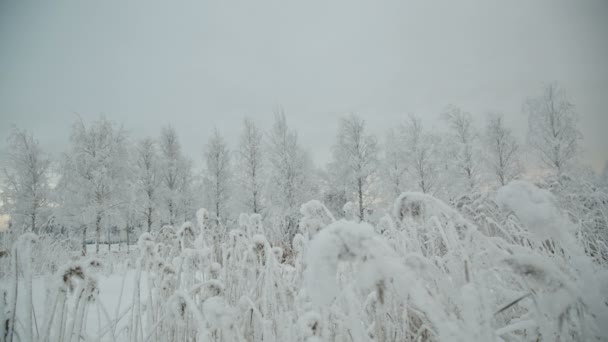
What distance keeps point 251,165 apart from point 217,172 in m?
3.53

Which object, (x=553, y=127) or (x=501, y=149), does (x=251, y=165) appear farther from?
(x=553, y=127)

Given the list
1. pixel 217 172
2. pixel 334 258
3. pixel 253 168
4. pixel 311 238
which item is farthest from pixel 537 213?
pixel 217 172

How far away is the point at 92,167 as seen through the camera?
15125 millimetres

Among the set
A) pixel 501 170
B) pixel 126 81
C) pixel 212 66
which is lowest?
pixel 501 170

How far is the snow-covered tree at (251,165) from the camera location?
18781 mm

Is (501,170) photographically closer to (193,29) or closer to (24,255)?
(24,255)

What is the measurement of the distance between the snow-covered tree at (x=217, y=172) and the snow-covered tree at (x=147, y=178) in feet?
11.5

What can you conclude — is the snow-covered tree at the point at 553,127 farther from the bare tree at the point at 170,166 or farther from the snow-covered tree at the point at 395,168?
the bare tree at the point at 170,166

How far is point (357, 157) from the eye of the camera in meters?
20.4

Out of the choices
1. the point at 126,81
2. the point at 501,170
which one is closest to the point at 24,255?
the point at 501,170

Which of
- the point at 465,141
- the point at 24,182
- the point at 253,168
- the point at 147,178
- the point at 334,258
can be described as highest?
the point at 465,141

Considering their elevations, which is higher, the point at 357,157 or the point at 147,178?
the point at 357,157

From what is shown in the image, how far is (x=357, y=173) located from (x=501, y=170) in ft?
32.3

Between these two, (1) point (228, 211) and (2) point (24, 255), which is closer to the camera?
(2) point (24, 255)
